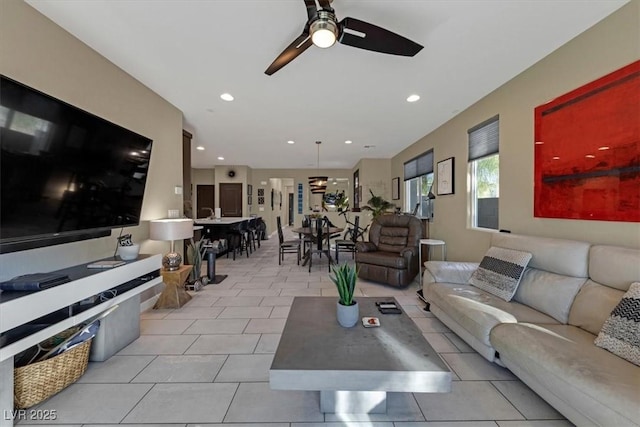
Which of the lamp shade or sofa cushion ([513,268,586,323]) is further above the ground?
the lamp shade

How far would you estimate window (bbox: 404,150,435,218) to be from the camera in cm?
525

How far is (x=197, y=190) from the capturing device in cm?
973

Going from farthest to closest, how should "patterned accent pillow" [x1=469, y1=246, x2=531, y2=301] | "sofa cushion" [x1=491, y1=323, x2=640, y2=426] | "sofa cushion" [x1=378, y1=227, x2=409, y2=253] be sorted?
"sofa cushion" [x1=378, y1=227, x2=409, y2=253], "patterned accent pillow" [x1=469, y1=246, x2=531, y2=301], "sofa cushion" [x1=491, y1=323, x2=640, y2=426]

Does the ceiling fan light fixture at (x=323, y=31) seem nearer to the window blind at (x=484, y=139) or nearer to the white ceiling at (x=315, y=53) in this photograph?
the white ceiling at (x=315, y=53)

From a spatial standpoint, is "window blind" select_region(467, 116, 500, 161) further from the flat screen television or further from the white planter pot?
the flat screen television

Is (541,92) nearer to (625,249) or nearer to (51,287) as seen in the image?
(625,249)

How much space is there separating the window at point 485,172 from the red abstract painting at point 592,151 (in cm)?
71

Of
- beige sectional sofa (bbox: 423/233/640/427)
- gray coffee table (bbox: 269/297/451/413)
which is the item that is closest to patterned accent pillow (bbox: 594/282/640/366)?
beige sectional sofa (bbox: 423/233/640/427)

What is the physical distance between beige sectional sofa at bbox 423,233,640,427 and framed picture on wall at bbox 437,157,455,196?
1815 mm

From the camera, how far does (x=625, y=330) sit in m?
1.45

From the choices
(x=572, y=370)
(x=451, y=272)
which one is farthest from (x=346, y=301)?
(x=451, y=272)

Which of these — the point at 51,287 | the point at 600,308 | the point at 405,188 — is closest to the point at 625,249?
the point at 600,308

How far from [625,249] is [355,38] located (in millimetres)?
2304

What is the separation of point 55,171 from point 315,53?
7.16ft
